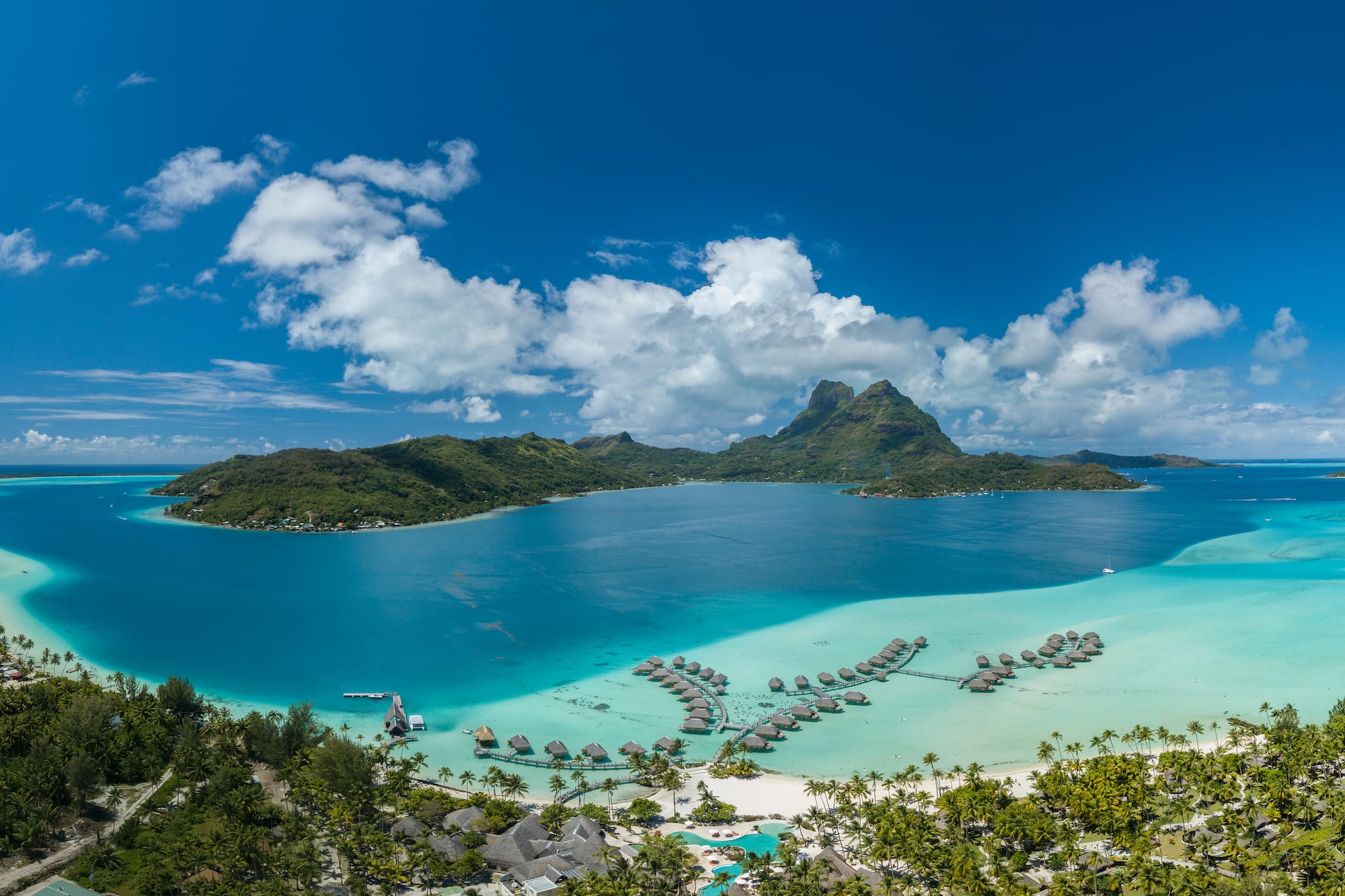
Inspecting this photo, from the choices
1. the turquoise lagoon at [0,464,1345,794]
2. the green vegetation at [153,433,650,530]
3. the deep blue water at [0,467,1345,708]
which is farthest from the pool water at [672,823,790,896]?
the green vegetation at [153,433,650,530]

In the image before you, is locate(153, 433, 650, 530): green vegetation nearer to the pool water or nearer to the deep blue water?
the deep blue water

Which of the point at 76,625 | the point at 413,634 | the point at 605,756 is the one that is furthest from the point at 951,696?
the point at 76,625

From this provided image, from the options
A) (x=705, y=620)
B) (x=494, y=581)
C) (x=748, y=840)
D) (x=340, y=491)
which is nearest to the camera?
(x=748, y=840)

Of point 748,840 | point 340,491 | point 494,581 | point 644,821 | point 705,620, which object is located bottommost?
point 644,821

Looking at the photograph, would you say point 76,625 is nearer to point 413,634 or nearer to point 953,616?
point 413,634

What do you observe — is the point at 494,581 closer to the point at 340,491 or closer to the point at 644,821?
the point at 644,821

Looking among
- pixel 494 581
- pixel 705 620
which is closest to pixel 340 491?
pixel 494 581

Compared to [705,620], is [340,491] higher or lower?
higher
